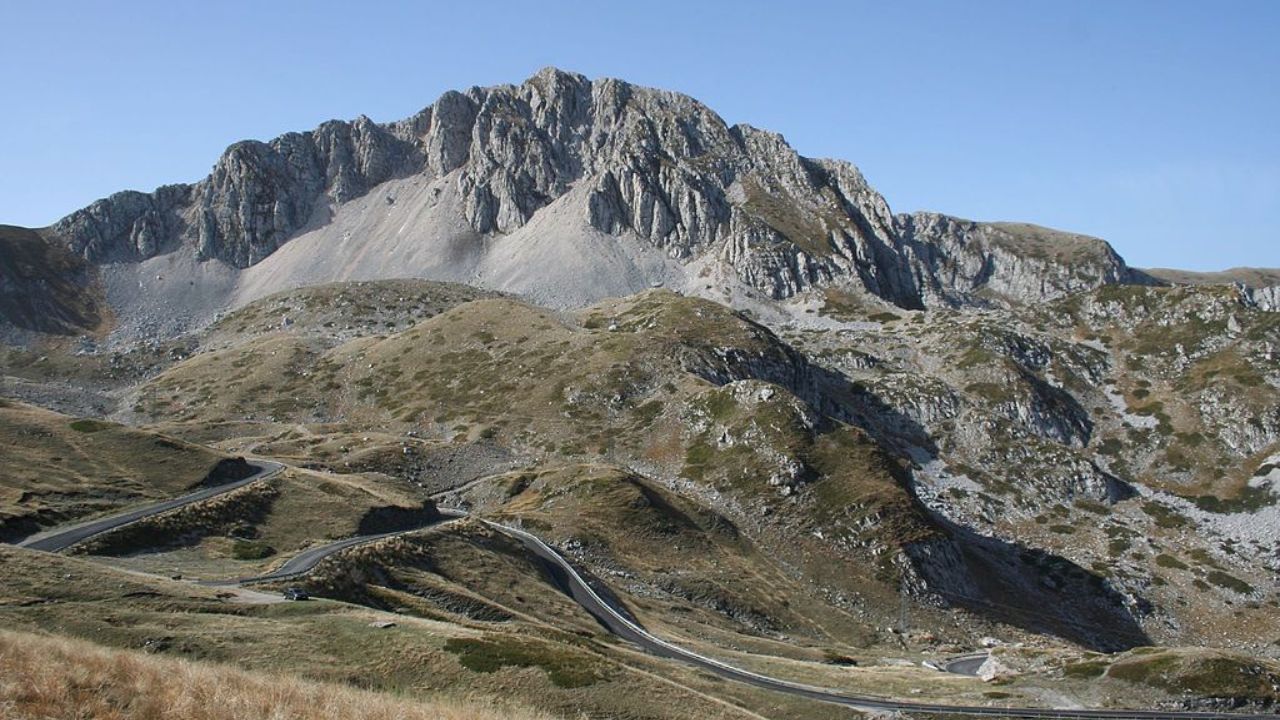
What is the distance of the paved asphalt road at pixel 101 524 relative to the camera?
56406 mm

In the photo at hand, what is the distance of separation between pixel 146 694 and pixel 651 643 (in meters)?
51.1

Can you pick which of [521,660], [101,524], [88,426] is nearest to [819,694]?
[521,660]

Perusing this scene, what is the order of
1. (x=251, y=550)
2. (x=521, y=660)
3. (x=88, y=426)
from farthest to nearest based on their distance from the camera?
(x=88, y=426), (x=251, y=550), (x=521, y=660)

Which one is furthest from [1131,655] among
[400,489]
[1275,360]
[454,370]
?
[1275,360]

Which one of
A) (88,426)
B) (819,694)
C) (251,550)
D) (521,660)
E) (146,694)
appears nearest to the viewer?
(146,694)

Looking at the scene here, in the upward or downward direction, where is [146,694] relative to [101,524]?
upward

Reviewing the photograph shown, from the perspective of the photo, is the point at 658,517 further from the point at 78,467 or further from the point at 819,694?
the point at 78,467

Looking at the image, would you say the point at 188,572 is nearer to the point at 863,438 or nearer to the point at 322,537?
the point at 322,537

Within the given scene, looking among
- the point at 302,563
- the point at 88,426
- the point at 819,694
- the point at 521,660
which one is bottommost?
the point at 819,694

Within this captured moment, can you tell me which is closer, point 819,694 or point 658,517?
point 819,694

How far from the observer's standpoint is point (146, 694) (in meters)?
18.4

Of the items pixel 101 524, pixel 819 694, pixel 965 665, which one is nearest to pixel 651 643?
pixel 819 694

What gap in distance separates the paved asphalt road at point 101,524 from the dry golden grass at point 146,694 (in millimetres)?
41270

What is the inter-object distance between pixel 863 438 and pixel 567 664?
100320mm
